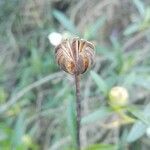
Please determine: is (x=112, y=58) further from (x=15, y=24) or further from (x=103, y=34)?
(x=15, y=24)

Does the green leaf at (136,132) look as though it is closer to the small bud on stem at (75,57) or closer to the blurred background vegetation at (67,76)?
the blurred background vegetation at (67,76)

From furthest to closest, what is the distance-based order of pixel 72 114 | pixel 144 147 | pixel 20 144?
pixel 144 147, pixel 20 144, pixel 72 114

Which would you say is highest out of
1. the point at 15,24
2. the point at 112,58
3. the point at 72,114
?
the point at 15,24

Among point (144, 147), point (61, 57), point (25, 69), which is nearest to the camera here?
point (61, 57)

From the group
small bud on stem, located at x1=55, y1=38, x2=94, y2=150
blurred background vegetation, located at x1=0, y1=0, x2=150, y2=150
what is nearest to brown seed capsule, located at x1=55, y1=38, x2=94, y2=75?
small bud on stem, located at x1=55, y1=38, x2=94, y2=150

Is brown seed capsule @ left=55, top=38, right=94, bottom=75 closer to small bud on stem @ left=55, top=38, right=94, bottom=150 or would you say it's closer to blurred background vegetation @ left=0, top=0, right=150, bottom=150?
small bud on stem @ left=55, top=38, right=94, bottom=150

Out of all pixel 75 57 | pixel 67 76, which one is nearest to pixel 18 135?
pixel 67 76

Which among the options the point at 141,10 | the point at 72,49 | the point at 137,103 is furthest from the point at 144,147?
the point at 72,49
